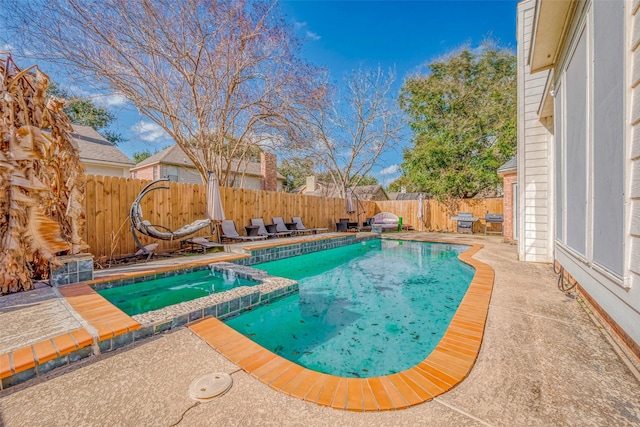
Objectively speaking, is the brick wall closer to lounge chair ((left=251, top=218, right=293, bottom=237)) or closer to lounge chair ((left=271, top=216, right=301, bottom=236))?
lounge chair ((left=271, top=216, right=301, bottom=236))

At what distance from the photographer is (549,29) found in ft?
11.3

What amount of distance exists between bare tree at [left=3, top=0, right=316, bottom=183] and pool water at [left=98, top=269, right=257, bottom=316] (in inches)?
240

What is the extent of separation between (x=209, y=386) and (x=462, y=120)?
761 inches

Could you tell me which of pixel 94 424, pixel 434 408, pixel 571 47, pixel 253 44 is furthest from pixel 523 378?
pixel 253 44

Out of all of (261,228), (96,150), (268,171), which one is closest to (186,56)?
(261,228)

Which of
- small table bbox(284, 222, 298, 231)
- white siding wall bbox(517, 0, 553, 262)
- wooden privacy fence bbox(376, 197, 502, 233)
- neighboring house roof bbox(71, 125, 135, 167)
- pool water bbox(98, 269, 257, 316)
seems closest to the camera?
pool water bbox(98, 269, 257, 316)

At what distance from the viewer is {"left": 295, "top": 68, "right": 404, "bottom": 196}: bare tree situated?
55.0 ft

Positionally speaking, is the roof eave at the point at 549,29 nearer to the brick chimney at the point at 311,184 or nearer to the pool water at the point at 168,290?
the pool water at the point at 168,290

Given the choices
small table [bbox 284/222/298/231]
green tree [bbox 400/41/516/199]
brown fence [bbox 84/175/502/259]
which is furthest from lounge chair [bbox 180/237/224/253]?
green tree [bbox 400/41/516/199]

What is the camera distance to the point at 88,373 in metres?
1.93

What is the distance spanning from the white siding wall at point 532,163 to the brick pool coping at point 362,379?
4195 millimetres

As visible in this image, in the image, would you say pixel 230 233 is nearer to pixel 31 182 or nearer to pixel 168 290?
pixel 168 290

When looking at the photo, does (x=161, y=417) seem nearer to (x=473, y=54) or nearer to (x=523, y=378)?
(x=523, y=378)

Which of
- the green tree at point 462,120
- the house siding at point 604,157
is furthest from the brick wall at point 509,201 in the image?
the green tree at point 462,120
